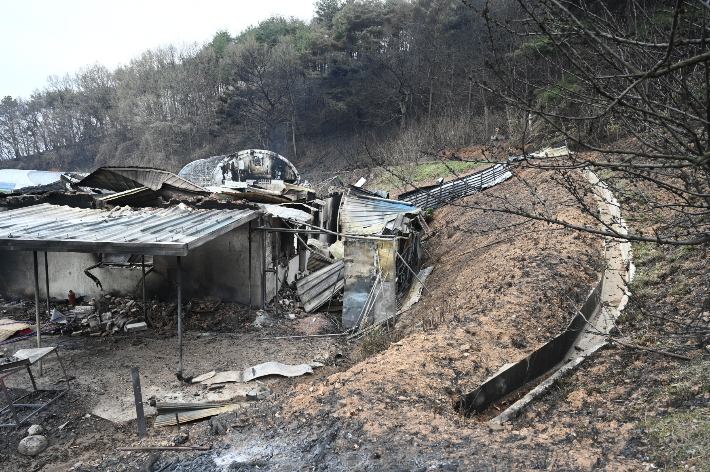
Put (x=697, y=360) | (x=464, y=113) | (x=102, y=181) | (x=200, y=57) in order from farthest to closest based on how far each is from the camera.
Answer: (x=200, y=57)
(x=464, y=113)
(x=102, y=181)
(x=697, y=360)

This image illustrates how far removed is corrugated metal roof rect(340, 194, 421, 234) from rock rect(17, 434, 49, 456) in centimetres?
863

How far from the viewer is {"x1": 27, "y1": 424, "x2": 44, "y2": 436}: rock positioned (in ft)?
18.7

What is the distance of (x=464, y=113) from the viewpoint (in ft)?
101

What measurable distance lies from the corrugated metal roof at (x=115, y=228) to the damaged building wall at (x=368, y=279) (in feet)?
8.56

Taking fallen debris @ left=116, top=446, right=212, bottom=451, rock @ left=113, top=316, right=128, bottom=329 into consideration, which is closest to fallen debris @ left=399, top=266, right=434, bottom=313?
rock @ left=113, top=316, right=128, bottom=329

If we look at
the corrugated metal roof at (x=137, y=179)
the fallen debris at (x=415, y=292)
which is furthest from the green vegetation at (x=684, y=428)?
the corrugated metal roof at (x=137, y=179)

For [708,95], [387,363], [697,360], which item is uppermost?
[708,95]

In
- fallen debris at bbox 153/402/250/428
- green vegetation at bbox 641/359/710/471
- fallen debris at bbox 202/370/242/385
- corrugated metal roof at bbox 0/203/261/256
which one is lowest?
fallen debris at bbox 202/370/242/385

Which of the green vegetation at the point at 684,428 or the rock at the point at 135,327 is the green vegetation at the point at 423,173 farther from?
the green vegetation at the point at 684,428

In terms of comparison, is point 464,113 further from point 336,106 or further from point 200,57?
point 200,57

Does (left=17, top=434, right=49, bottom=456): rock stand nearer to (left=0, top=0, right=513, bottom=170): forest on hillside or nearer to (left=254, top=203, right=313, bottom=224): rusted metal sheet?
(left=254, top=203, right=313, bottom=224): rusted metal sheet

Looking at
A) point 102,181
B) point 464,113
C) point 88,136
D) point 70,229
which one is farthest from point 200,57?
point 70,229

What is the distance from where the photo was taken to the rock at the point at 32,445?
5.34 metres

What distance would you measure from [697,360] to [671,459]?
1.90 metres
